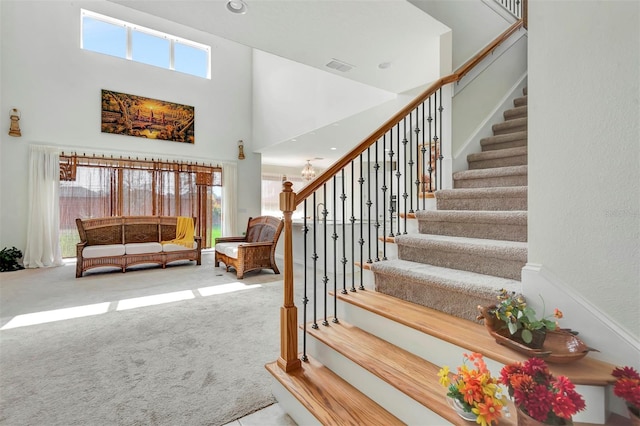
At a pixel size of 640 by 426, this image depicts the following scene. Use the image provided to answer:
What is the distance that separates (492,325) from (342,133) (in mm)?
5549

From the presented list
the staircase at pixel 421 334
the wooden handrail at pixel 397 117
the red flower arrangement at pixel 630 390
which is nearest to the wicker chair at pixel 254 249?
the wooden handrail at pixel 397 117

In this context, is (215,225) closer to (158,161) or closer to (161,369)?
(158,161)

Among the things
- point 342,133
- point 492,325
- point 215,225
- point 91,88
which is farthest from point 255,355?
point 91,88

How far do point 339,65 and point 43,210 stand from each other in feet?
20.6

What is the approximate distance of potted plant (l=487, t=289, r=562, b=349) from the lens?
115 cm

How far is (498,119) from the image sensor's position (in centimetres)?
343

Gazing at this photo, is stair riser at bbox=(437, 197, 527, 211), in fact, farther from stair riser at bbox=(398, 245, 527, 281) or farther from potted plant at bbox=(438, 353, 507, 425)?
potted plant at bbox=(438, 353, 507, 425)

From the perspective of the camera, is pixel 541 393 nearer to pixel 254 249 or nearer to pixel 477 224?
pixel 477 224

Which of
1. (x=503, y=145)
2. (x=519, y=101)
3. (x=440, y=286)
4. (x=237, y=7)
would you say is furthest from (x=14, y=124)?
(x=519, y=101)

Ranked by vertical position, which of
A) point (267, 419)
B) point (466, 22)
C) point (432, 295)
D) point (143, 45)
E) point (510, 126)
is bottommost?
point (267, 419)

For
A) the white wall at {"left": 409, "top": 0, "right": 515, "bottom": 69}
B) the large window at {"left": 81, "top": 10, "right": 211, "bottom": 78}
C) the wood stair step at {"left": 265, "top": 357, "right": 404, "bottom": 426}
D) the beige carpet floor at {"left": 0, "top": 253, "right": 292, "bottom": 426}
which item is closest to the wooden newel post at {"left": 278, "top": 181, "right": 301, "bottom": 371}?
the wood stair step at {"left": 265, "top": 357, "right": 404, "bottom": 426}

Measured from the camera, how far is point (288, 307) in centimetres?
175

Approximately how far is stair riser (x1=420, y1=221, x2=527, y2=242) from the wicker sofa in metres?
5.01

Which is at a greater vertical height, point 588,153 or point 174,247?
point 588,153
